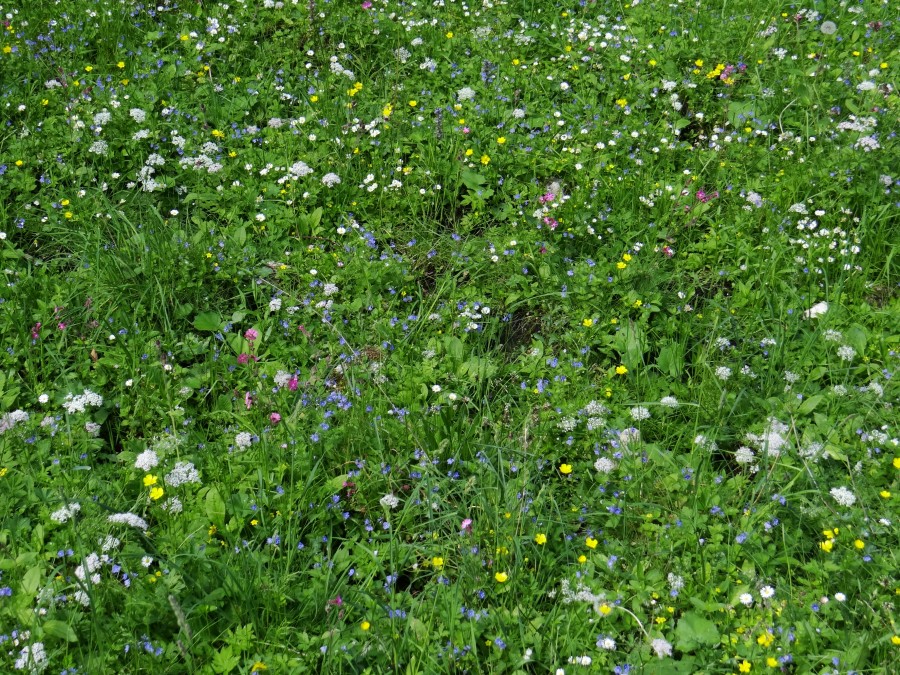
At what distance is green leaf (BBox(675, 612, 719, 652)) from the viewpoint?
238 cm

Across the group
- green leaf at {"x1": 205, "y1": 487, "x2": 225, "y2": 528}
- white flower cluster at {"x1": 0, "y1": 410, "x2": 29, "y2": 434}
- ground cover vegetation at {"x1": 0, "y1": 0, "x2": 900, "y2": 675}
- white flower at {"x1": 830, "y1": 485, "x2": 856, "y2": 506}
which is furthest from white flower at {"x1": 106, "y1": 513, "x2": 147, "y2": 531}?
white flower at {"x1": 830, "y1": 485, "x2": 856, "y2": 506}

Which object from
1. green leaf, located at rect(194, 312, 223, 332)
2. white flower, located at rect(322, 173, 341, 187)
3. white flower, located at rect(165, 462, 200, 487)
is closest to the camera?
white flower, located at rect(165, 462, 200, 487)

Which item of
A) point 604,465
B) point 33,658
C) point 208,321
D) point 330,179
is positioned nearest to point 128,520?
point 33,658

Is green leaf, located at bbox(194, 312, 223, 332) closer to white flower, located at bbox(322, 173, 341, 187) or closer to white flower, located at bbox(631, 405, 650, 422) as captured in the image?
white flower, located at bbox(322, 173, 341, 187)

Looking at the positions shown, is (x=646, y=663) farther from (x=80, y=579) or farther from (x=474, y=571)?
(x=80, y=579)

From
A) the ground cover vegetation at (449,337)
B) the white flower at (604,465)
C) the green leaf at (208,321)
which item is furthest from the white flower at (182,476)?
the white flower at (604,465)

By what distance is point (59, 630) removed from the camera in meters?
2.33

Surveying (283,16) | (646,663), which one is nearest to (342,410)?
(646,663)

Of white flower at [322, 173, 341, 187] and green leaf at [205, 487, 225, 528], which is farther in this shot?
white flower at [322, 173, 341, 187]

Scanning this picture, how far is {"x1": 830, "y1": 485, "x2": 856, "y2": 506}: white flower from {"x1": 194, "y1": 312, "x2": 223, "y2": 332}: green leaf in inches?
98.9

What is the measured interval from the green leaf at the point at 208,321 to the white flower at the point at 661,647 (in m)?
2.21

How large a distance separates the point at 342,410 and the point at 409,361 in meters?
0.40

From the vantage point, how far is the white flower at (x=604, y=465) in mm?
2836

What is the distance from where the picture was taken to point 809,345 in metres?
3.23
